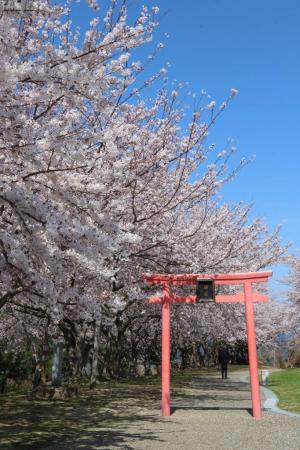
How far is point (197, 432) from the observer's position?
873 centimetres

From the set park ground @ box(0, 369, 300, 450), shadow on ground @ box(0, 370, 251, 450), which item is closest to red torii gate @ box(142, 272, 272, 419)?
park ground @ box(0, 369, 300, 450)

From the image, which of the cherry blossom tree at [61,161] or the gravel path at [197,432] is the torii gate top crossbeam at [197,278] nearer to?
the cherry blossom tree at [61,161]

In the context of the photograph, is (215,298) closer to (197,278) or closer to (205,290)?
(205,290)

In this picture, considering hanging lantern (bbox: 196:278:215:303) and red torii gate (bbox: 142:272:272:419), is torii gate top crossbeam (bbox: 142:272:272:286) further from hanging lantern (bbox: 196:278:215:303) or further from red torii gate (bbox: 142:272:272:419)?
hanging lantern (bbox: 196:278:215:303)

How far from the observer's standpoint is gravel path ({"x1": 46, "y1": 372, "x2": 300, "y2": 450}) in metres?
7.38

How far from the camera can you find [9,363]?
21.0 metres

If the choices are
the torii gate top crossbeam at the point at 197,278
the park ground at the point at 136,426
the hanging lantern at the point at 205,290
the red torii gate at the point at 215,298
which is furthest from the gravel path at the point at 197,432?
the torii gate top crossbeam at the point at 197,278

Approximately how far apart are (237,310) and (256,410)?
1098cm

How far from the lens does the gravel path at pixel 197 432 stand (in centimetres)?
738

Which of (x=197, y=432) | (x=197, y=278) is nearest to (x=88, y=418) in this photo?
(x=197, y=432)

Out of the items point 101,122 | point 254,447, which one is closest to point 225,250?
point 101,122

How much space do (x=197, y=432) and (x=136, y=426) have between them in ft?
4.41

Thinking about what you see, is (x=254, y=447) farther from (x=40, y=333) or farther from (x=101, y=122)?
(x=40, y=333)

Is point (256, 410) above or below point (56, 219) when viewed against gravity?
below
